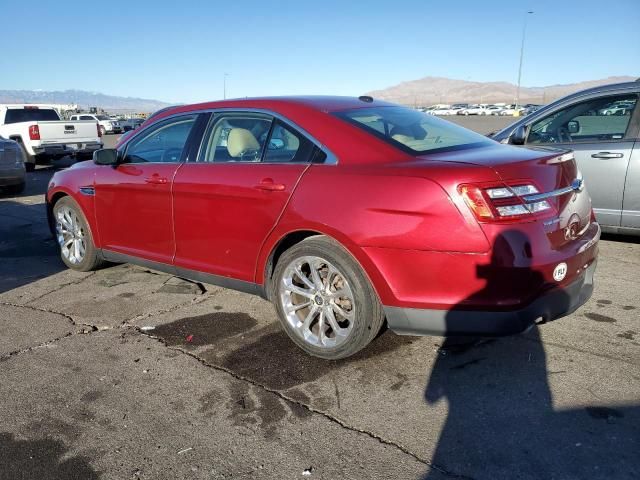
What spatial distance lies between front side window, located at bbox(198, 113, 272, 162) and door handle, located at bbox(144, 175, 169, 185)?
365 mm

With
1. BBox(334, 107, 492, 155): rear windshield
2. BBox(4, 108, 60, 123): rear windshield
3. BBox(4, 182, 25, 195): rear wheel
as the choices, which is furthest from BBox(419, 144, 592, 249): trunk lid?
BBox(4, 108, 60, 123): rear windshield

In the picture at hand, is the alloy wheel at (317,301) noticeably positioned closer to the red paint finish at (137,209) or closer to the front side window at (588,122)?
the red paint finish at (137,209)

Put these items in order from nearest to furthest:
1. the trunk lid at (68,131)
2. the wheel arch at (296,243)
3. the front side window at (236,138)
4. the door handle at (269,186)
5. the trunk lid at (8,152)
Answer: the wheel arch at (296,243)
the door handle at (269,186)
the front side window at (236,138)
the trunk lid at (8,152)
the trunk lid at (68,131)

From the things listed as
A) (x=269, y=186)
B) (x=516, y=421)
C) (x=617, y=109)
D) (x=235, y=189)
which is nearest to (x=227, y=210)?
(x=235, y=189)

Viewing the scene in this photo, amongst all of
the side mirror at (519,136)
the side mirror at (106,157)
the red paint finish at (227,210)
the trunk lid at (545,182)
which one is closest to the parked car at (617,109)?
the side mirror at (519,136)

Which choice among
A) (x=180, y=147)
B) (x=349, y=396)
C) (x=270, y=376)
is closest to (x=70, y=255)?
(x=180, y=147)

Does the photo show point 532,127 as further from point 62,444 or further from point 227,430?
point 62,444

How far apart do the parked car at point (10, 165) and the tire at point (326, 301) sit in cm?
894

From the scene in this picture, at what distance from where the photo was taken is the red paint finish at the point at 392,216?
289 centimetres

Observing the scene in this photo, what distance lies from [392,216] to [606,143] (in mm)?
3562

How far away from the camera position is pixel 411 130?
376 cm

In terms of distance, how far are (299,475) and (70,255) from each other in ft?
13.5

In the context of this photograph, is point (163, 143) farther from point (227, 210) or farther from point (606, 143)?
point (606, 143)

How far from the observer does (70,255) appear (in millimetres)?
5637
